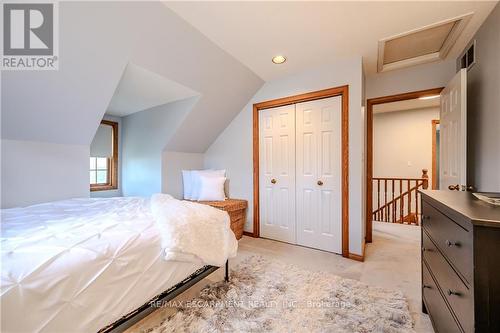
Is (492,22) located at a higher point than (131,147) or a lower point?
higher

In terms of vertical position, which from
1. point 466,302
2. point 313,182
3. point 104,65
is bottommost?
point 466,302

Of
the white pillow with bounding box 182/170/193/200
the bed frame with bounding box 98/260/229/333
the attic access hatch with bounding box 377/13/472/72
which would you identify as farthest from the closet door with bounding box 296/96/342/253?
the white pillow with bounding box 182/170/193/200

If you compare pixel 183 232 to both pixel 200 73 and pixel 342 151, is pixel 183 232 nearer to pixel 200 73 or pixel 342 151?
pixel 200 73

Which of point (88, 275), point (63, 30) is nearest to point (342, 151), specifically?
point (88, 275)

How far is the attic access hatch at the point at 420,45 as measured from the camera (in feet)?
6.64

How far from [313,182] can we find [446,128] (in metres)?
1.65

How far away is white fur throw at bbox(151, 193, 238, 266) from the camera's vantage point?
55.8 inches

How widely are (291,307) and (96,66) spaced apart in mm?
2640

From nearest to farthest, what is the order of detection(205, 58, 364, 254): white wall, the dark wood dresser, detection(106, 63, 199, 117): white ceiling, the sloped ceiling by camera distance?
the dark wood dresser → the sloped ceiling → detection(106, 63, 199, 117): white ceiling → detection(205, 58, 364, 254): white wall

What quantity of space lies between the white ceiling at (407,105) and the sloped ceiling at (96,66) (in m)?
3.70

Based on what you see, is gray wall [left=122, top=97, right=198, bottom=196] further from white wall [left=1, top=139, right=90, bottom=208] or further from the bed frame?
the bed frame

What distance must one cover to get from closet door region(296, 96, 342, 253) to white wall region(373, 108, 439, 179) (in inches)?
138

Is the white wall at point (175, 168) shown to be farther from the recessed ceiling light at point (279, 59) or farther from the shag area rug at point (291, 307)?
the recessed ceiling light at point (279, 59)

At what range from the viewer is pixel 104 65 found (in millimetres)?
1949
